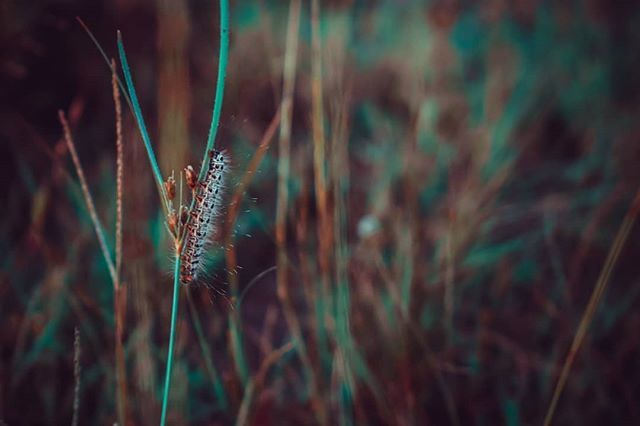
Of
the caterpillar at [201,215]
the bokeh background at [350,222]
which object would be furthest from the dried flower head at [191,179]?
the bokeh background at [350,222]

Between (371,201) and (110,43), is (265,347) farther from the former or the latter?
(110,43)

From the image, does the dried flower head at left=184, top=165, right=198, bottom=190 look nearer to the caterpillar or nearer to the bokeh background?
the caterpillar

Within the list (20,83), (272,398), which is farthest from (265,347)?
(20,83)

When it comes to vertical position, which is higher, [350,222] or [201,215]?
[201,215]

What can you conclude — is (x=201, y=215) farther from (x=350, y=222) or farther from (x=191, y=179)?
(x=350, y=222)

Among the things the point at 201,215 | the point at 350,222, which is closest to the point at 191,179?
the point at 201,215

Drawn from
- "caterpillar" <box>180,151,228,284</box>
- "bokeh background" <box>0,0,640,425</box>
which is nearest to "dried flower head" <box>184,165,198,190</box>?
"caterpillar" <box>180,151,228,284</box>
